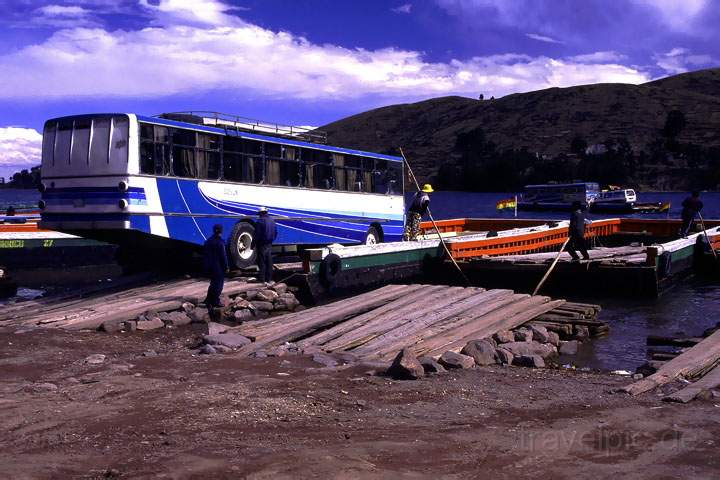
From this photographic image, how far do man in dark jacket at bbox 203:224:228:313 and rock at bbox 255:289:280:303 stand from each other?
104 cm

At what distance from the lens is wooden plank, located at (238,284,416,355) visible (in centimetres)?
1082

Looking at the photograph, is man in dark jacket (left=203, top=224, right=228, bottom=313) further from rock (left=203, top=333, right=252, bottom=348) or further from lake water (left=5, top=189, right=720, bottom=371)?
lake water (left=5, top=189, right=720, bottom=371)

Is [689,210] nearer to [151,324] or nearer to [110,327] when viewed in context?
[151,324]

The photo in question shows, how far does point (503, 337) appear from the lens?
11.3m

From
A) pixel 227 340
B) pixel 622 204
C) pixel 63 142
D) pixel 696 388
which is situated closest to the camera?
pixel 696 388

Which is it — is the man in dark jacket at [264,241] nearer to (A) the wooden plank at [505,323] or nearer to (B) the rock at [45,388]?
(A) the wooden plank at [505,323]

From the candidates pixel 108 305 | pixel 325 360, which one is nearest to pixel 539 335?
pixel 325 360

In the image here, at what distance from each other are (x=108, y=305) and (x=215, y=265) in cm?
233

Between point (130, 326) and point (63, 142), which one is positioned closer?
point (130, 326)

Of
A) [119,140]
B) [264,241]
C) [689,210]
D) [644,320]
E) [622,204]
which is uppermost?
[119,140]

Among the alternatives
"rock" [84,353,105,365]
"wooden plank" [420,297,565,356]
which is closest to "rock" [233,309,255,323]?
"rock" [84,353,105,365]

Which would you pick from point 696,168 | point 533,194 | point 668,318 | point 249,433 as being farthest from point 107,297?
point 696,168

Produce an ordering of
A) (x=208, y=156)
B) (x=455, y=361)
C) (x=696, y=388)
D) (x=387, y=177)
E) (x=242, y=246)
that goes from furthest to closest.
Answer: (x=387, y=177) < (x=242, y=246) < (x=208, y=156) < (x=455, y=361) < (x=696, y=388)

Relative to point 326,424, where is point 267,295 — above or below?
above
